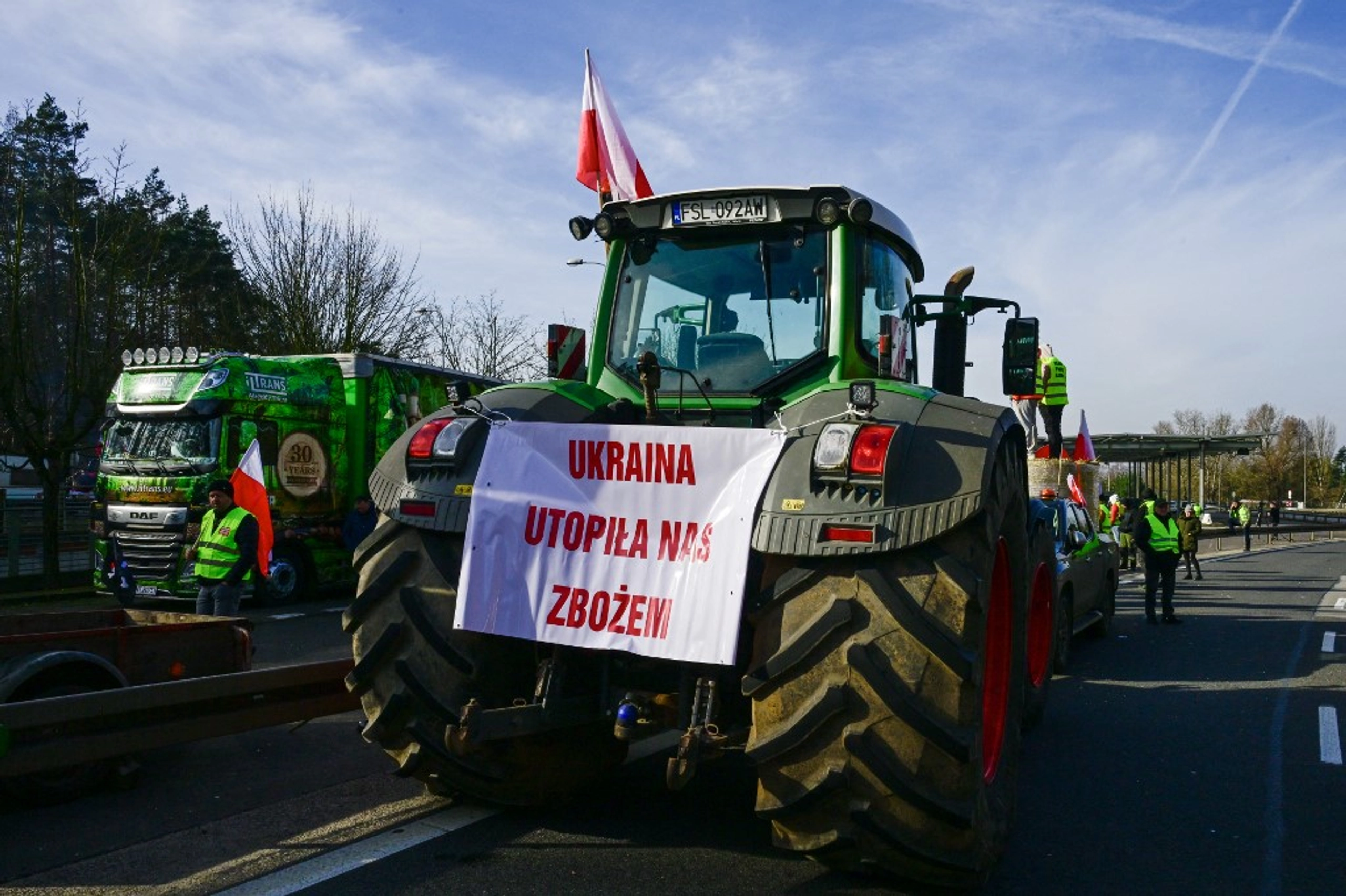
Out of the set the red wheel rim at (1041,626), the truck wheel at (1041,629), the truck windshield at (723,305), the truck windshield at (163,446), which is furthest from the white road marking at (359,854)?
the truck windshield at (163,446)

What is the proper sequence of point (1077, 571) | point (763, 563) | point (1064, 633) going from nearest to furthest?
1. point (763, 563)
2. point (1064, 633)
3. point (1077, 571)

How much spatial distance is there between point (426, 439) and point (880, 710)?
7.12 feet

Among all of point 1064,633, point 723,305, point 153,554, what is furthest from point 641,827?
point 153,554

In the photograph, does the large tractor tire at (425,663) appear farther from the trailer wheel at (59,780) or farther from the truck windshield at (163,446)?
the truck windshield at (163,446)

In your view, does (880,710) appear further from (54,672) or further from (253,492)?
(253,492)

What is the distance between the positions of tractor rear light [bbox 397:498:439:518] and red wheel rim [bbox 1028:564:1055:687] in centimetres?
502

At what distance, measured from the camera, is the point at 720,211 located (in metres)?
5.31

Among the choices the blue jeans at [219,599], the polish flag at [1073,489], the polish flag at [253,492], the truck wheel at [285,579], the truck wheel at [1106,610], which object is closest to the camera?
the blue jeans at [219,599]

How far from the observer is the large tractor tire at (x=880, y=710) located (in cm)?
367

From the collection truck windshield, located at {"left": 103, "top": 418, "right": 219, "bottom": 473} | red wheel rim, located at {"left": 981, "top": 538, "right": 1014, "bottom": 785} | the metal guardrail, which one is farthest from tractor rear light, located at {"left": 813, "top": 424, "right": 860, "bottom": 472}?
truck windshield, located at {"left": 103, "top": 418, "right": 219, "bottom": 473}

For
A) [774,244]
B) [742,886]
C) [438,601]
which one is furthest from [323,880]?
[774,244]

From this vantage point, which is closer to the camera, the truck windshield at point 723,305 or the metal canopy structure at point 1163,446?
the truck windshield at point 723,305

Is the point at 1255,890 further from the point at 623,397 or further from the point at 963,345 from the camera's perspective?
the point at 623,397

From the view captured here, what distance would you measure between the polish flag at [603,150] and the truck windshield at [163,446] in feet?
22.1
